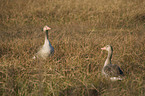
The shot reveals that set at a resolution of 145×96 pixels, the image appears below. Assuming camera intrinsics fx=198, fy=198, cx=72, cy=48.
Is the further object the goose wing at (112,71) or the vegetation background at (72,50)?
the goose wing at (112,71)

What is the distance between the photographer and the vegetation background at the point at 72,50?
9.69 ft

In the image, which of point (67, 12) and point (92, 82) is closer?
point (92, 82)

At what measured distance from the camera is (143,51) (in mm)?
4422

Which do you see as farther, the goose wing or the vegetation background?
the goose wing

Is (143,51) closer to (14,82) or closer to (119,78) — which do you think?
(119,78)

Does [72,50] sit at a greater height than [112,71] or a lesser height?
greater

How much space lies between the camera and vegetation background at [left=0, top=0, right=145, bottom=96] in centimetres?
295

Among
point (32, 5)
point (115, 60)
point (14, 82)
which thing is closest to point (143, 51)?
point (115, 60)

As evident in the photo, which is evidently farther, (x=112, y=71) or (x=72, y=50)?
(x=72, y=50)

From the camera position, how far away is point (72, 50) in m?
4.58

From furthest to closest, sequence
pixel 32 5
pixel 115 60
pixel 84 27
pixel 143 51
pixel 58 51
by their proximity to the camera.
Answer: pixel 32 5, pixel 84 27, pixel 58 51, pixel 143 51, pixel 115 60

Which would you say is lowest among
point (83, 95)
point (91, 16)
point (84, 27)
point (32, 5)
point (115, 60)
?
point (83, 95)

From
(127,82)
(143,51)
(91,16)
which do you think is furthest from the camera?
(91,16)

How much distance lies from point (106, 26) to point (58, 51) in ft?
14.0
